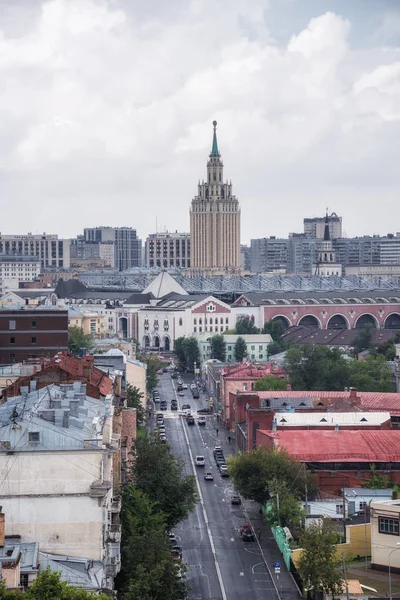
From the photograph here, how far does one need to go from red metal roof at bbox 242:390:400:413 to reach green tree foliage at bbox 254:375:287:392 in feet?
25.1

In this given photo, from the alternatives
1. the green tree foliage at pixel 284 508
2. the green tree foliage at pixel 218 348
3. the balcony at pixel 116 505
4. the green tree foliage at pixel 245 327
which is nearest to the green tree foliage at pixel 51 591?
the balcony at pixel 116 505

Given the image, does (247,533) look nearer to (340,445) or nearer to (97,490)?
(340,445)

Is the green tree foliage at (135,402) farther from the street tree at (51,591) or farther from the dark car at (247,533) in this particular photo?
the street tree at (51,591)

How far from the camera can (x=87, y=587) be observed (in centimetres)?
3409

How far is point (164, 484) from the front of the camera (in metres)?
49.2

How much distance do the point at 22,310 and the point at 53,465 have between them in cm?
4642

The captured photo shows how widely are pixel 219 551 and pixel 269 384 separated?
3812 cm

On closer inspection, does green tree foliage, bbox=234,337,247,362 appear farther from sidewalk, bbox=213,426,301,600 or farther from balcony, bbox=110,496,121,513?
balcony, bbox=110,496,121,513

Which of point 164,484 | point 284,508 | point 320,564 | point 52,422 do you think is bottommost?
point 320,564

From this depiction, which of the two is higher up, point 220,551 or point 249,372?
point 249,372

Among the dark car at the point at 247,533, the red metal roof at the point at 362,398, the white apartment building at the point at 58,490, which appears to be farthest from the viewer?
the red metal roof at the point at 362,398

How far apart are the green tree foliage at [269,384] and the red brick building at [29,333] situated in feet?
37.5

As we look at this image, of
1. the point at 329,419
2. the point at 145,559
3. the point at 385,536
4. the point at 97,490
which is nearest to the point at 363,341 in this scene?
the point at 329,419

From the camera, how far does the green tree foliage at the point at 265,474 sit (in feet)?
177
